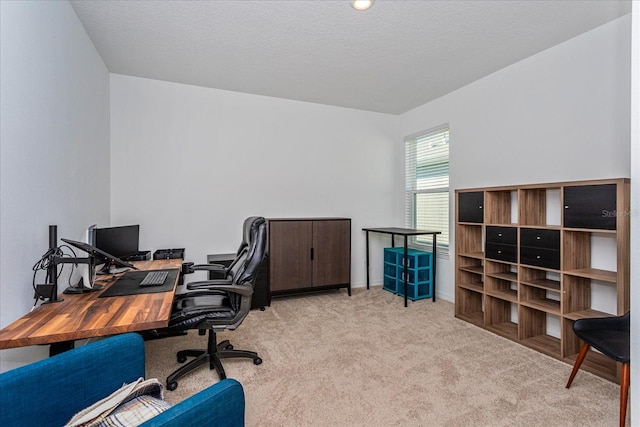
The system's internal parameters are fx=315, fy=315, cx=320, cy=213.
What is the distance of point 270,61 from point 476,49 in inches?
76.9

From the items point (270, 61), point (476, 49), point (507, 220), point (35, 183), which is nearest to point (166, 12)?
point (270, 61)

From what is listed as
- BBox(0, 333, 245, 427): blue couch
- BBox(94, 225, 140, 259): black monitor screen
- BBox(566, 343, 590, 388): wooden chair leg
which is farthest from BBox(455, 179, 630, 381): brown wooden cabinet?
BBox(94, 225, 140, 259): black monitor screen

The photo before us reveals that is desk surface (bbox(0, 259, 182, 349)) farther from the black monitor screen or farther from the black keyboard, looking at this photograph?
the black monitor screen

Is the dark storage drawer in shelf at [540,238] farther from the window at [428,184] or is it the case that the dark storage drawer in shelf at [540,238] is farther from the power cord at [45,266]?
the power cord at [45,266]

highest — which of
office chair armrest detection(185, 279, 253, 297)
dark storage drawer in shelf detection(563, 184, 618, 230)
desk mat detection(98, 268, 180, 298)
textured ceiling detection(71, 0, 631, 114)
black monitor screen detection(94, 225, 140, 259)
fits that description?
Result: textured ceiling detection(71, 0, 631, 114)

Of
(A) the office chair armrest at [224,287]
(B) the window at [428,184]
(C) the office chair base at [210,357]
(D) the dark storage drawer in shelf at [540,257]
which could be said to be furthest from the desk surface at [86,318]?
(B) the window at [428,184]

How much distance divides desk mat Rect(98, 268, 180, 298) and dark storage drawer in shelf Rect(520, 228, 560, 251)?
2.88 metres

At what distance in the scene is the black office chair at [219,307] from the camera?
6.93ft

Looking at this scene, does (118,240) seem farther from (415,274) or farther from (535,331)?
(535,331)

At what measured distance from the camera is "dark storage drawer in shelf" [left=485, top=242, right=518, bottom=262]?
2883 mm

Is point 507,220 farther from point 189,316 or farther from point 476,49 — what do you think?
point 189,316

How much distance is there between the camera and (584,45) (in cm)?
262

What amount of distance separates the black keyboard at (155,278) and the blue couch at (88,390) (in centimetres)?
77

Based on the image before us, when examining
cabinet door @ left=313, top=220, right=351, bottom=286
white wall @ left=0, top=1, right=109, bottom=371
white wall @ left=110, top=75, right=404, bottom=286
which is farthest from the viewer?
cabinet door @ left=313, top=220, right=351, bottom=286
